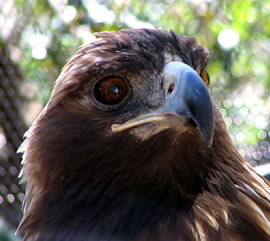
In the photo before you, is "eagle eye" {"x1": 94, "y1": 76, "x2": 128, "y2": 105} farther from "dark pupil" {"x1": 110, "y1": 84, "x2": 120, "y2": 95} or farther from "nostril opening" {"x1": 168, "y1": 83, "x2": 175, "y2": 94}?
"nostril opening" {"x1": 168, "y1": 83, "x2": 175, "y2": 94}

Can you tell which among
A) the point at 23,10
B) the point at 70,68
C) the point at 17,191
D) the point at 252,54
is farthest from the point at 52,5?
the point at 70,68

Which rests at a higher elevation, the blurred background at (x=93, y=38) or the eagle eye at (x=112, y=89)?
the eagle eye at (x=112, y=89)

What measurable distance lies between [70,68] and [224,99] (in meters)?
3.24

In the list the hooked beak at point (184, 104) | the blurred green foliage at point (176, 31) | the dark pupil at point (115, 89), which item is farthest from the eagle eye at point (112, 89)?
the blurred green foliage at point (176, 31)

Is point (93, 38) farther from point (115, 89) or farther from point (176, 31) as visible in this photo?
point (115, 89)

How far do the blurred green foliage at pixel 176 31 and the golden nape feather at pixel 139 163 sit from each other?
1.79 metres

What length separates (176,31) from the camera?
4.23m

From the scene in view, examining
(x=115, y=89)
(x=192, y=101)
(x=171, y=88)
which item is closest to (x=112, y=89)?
(x=115, y=89)

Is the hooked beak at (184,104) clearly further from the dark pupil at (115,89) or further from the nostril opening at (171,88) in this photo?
the dark pupil at (115,89)

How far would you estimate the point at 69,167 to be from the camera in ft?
5.76

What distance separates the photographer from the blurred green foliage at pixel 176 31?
3783 mm

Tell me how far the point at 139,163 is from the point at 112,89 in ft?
0.76

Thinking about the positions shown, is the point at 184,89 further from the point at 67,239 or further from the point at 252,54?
the point at 252,54

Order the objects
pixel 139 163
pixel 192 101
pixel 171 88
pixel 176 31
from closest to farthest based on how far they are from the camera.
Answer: pixel 192 101
pixel 171 88
pixel 139 163
pixel 176 31
